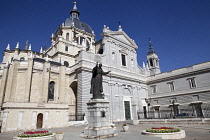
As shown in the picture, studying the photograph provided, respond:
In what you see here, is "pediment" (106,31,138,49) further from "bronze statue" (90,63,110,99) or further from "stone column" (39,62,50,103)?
"bronze statue" (90,63,110,99)

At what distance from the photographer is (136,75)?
3275 cm

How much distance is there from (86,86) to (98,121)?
13.6 meters

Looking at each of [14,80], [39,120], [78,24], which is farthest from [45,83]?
[78,24]

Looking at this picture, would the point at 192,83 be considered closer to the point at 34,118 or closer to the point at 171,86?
the point at 171,86

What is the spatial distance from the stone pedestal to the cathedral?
1052 centimetres

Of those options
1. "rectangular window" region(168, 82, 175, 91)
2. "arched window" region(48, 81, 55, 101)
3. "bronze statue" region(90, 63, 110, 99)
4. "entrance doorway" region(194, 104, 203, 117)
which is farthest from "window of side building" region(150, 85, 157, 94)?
"bronze statue" region(90, 63, 110, 99)

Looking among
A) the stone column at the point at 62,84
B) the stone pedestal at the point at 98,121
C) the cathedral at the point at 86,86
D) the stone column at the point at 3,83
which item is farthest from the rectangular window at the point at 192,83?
the stone column at the point at 3,83

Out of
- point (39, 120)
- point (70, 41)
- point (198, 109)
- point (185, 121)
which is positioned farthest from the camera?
point (70, 41)

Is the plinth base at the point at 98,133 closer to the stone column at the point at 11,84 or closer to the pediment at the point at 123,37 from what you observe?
→ the stone column at the point at 11,84

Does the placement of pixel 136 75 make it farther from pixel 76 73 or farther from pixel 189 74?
pixel 76 73

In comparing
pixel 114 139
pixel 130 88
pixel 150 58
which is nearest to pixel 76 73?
pixel 130 88

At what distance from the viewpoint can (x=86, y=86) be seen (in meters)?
22.0

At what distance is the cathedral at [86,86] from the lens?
17428 mm

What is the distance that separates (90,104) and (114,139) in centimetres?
→ 266
